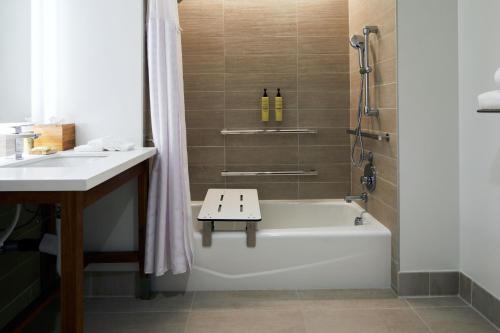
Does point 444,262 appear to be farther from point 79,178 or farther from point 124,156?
point 79,178

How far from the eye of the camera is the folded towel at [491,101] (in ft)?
6.79

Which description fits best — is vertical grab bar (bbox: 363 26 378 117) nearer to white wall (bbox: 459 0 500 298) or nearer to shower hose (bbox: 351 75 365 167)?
shower hose (bbox: 351 75 365 167)

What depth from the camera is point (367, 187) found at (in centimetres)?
362

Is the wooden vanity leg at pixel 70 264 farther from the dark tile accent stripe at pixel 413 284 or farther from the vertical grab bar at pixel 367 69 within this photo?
the vertical grab bar at pixel 367 69

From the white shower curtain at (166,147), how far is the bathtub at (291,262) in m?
0.29

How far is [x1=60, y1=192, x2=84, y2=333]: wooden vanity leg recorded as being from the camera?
163 cm

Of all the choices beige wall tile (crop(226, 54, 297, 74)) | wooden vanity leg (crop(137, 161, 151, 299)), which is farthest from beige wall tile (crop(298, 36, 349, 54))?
wooden vanity leg (crop(137, 161, 151, 299))

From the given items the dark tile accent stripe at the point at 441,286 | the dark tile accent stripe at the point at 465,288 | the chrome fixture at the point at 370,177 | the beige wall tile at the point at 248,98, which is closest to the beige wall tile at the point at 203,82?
the beige wall tile at the point at 248,98

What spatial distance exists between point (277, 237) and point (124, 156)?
44.9 inches

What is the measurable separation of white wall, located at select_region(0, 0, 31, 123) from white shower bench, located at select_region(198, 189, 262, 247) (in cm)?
116

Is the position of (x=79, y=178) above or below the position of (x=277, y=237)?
above

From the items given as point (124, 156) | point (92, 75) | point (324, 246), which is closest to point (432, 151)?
point (324, 246)

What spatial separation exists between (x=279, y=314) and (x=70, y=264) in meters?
1.45

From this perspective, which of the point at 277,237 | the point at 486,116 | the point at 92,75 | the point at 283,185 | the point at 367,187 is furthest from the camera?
the point at 283,185
